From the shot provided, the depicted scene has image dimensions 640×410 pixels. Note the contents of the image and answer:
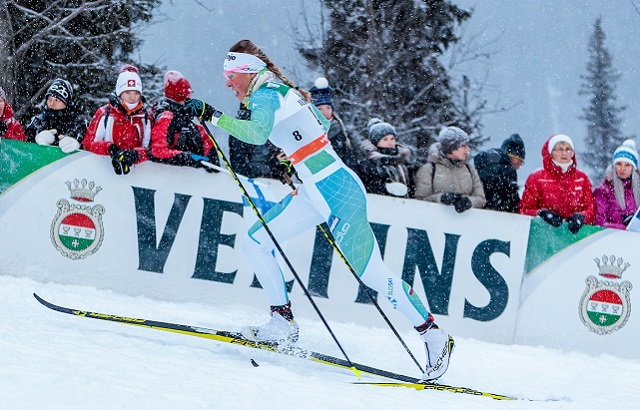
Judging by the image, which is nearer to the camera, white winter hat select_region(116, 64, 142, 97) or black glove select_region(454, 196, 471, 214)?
black glove select_region(454, 196, 471, 214)

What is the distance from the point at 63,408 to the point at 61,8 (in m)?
11.8

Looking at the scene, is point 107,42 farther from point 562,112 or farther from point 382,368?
point 562,112

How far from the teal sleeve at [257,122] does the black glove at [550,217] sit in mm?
2786

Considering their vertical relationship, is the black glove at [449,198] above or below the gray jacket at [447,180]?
below

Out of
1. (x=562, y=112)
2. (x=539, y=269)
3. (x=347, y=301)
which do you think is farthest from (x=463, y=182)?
(x=562, y=112)

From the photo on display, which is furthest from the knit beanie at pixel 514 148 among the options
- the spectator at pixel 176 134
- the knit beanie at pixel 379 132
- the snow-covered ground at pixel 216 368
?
the spectator at pixel 176 134

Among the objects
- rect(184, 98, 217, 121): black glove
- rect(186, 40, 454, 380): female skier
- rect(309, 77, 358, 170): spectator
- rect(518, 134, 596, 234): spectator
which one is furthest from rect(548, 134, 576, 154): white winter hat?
rect(184, 98, 217, 121): black glove

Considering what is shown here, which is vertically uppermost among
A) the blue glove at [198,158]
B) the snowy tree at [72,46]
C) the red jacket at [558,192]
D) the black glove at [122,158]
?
the snowy tree at [72,46]

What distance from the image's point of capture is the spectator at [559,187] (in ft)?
21.6

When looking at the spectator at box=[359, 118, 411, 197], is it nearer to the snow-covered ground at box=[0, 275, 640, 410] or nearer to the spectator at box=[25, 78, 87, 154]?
the snow-covered ground at box=[0, 275, 640, 410]

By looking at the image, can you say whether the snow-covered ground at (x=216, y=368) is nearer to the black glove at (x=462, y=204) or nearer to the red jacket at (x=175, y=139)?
the black glove at (x=462, y=204)

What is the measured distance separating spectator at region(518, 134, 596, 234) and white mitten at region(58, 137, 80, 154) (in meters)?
3.69

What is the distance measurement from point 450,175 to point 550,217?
2.85ft

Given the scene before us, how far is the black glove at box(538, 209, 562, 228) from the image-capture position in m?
6.44
